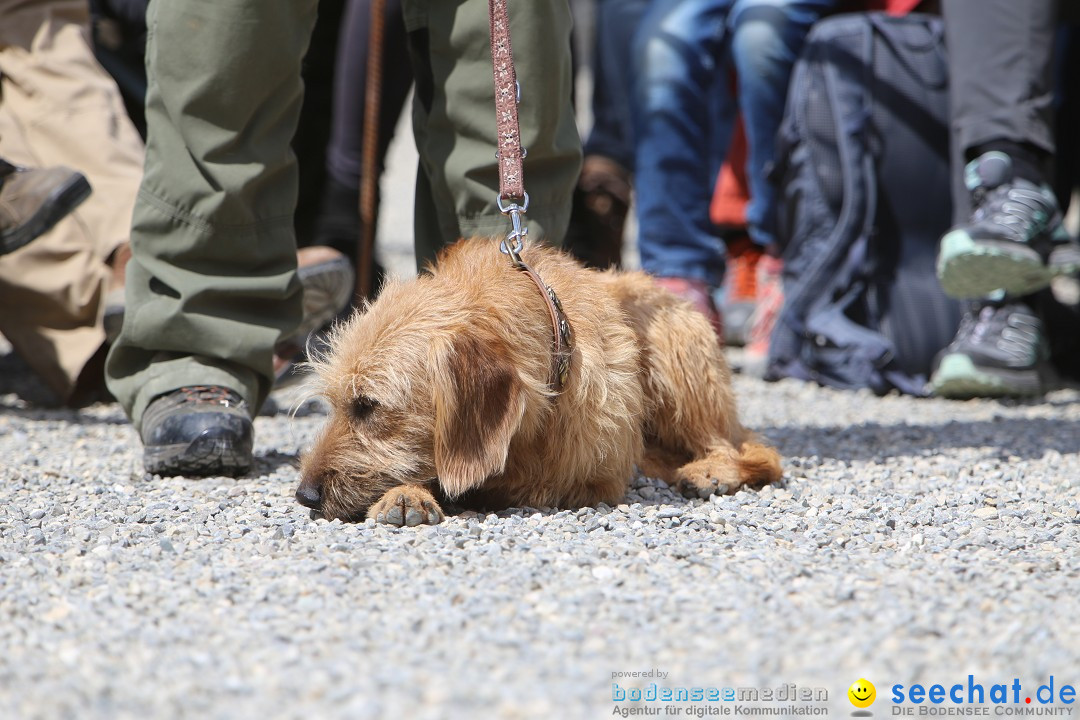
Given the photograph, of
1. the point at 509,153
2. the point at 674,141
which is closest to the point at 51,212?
the point at 509,153

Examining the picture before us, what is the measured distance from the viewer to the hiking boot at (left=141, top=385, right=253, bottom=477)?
10.6ft

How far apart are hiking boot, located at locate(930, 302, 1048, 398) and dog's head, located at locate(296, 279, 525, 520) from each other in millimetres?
2997

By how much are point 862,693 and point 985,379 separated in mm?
3554

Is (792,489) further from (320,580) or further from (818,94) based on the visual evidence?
(818,94)

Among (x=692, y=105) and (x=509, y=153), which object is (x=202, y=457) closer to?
(x=509, y=153)

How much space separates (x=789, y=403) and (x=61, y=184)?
325cm

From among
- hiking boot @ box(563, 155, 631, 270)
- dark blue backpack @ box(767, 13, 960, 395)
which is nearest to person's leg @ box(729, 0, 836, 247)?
dark blue backpack @ box(767, 13, 960, 395)

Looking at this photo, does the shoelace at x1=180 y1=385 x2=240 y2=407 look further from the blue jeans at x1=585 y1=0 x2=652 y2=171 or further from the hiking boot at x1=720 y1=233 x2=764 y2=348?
the hiking boot at x1=720 y1=233 x2=764 y2=348

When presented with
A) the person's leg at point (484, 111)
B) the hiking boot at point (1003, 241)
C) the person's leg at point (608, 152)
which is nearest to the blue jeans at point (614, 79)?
the person's leg at point (608, 152)

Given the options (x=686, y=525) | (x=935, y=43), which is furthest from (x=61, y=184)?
(x=935, y=43)

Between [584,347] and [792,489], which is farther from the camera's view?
[792,489]

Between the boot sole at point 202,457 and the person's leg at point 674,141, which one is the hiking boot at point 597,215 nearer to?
the person's leg at point 674,141

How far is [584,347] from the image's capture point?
9.35 feet

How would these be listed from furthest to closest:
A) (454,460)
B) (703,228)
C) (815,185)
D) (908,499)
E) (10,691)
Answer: (703,228) < (815,185) < (908,499) < (454,460) < (10,691)
